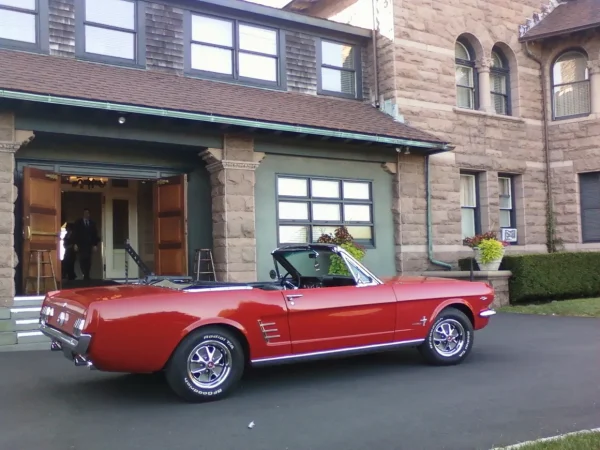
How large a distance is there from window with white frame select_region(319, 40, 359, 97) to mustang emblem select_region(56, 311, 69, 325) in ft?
32.2

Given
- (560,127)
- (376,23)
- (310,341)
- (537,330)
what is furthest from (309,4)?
(310,341)

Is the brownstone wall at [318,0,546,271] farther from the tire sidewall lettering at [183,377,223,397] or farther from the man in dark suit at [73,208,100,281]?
the tire sidewall lettering at [183,377,223,397]

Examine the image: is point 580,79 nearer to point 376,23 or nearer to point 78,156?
point 376,23

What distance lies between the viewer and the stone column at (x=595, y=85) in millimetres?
15797

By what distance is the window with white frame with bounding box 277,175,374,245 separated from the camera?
12.6m

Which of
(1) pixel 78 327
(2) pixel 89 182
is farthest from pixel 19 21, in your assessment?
(1) pixel 78 327

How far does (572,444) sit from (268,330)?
2790mm

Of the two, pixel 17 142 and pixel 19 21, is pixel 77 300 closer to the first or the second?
pixel 17 142

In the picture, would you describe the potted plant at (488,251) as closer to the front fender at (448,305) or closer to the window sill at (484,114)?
the window sill at (484,114)

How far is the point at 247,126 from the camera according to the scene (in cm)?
1096

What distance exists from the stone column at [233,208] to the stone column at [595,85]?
9.43 metres

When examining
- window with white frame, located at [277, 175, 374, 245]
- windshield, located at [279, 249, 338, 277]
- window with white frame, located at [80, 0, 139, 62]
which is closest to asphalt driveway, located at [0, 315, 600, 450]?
windshield, located at [279, 249, 338, 277]

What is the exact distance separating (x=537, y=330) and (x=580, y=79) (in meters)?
9.19

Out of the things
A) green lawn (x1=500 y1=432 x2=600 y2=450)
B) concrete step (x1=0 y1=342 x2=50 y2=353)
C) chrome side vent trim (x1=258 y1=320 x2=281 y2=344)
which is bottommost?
green lawn (x1=500 y1=432 x2=600 y2=450)
